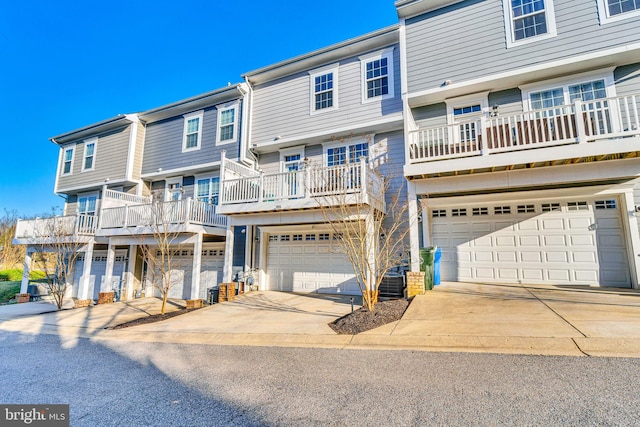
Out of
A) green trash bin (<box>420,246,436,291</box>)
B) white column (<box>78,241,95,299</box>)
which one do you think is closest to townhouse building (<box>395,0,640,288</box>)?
green trash bin (<box>420,246,436,291</box>)

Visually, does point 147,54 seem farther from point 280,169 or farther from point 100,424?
point 100,424

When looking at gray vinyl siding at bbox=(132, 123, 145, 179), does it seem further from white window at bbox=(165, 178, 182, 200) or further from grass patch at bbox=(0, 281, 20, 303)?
grass patch at bbox=(0, 281, 20, 303)

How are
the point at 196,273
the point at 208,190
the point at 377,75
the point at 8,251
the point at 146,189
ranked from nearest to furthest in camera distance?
the point at 377,75
the point at 196,273
the point at 208,190
the point at 146,189
the point at 8,251

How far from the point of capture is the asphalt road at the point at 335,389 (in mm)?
2752

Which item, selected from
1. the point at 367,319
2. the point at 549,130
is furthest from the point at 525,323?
the point at 549,130

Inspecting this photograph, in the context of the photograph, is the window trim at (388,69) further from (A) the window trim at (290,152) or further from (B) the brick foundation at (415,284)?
(B) the brick foundation at (415,284)

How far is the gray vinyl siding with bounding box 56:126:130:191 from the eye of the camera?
15279 millimetres

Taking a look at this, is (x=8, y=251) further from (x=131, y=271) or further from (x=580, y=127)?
(x=580, y=127)

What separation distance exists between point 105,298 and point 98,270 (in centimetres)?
448

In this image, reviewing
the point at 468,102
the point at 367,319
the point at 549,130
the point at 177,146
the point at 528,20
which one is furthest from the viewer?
the point at 177,146

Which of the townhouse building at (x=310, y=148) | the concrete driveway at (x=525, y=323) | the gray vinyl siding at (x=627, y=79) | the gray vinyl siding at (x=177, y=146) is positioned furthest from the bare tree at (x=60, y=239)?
the gray vinyl siding at (x=627, y=79)

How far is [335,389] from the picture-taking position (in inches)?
135

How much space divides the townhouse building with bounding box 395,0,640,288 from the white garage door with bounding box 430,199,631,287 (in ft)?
0.09

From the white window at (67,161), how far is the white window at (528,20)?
21.5 metres
